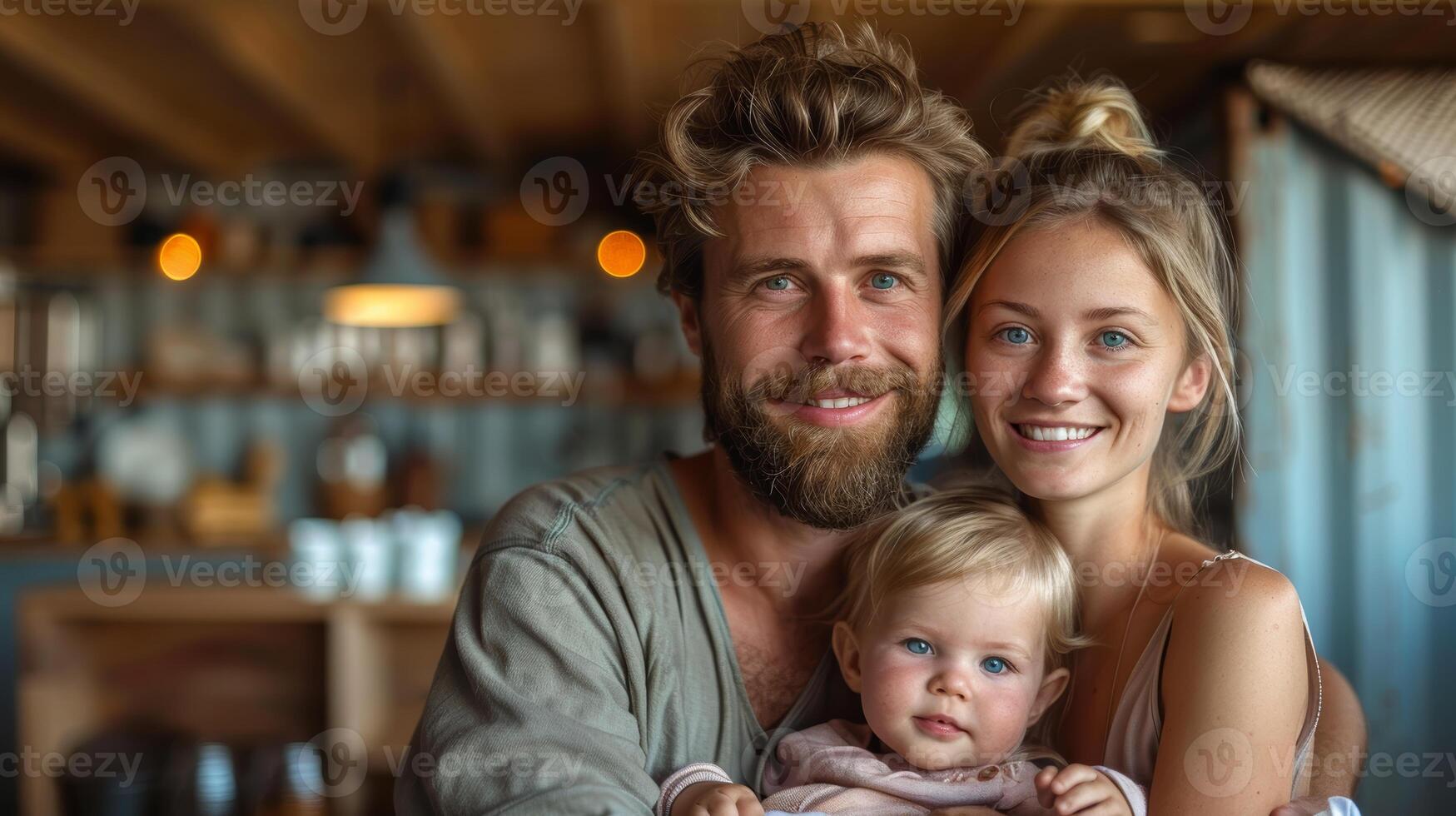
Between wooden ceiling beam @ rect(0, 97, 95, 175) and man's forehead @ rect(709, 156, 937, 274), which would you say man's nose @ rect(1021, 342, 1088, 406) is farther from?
wooden ceiling beam @ rect(0, 97, 95, 175)

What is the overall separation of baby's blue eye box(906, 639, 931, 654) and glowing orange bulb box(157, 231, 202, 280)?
4.33 meters

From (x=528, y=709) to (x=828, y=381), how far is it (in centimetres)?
53

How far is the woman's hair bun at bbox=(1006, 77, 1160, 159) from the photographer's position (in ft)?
4.93

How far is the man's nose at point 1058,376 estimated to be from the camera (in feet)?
4.41

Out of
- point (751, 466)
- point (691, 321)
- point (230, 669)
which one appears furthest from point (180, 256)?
point (751, 466)

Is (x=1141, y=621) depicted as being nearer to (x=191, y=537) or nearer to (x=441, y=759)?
(x=441, y=759)

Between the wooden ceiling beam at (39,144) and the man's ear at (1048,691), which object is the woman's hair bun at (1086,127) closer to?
the man's ear at (1048,691)

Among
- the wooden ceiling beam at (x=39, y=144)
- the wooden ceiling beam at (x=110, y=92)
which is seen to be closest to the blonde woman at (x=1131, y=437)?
the wooden ceiling beam at (x=110, y=92)

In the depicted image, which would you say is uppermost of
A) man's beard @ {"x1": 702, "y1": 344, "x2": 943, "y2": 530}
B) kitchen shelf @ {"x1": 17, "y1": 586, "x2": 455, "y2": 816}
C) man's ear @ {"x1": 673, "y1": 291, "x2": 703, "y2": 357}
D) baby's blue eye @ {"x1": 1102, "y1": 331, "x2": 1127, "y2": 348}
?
man's ear @ {"x1": 673, "y1": 291, "x2": 703, "y2": 357}

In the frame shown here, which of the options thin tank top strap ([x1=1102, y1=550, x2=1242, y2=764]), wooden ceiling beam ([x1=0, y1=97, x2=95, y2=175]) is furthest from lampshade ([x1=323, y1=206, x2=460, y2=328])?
thin tank top strap ([x1=1102, y1=550, x2=1242, y2=764])

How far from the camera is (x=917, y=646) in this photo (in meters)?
1.41

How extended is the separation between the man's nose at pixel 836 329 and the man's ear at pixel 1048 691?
443 mm

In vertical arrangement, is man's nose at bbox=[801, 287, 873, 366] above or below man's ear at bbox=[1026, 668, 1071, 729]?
above

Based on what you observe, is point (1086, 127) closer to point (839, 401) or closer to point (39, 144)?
point (839, 401)
